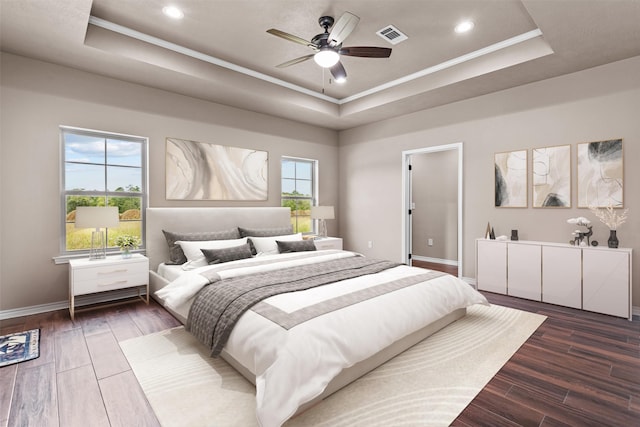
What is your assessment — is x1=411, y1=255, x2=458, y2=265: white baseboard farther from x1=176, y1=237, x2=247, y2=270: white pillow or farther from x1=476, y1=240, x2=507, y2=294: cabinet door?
x1=176, y1=237, x2=247, y2=270: white pillow

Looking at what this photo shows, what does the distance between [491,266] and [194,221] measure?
161 inches

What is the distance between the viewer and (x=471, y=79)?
3986 millimetres

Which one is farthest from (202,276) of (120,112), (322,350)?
(120,112)

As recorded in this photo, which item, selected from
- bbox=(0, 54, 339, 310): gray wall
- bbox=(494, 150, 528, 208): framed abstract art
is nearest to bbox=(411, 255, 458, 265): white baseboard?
bbox=(494, 150, 528, 208): framed abstract art

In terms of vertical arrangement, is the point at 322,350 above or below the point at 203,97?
below

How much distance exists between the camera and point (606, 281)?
3.46 meters

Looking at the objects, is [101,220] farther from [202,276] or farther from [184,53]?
[184,53]

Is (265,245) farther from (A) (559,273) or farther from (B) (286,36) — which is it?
(A) (559,273)

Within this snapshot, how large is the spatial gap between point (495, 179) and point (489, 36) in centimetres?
187

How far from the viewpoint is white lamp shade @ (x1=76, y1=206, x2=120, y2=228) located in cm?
344

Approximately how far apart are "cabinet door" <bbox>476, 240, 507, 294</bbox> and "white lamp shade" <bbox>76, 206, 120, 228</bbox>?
4566mm

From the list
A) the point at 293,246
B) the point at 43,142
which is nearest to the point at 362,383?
the point at 293,246

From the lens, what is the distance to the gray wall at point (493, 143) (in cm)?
354

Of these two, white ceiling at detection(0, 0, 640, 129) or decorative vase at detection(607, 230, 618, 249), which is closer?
white ceiling at detection(0, 0, 640, 129)
